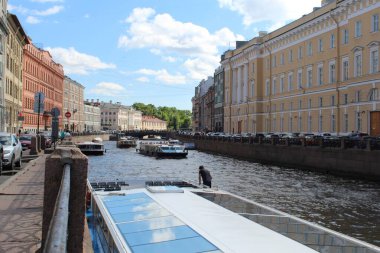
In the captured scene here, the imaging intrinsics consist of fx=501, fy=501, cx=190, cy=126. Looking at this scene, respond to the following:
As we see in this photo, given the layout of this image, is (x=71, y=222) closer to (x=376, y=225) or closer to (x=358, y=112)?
(x=376, y=225)

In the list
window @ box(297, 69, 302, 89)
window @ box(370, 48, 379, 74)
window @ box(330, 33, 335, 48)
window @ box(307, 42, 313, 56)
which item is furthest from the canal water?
window @ box(297, 69, 302, 89)

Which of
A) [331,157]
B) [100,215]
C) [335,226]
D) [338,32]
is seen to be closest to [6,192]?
[100,215]

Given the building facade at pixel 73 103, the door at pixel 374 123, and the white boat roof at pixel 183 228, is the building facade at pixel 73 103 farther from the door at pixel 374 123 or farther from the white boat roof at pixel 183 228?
Result: the white boat roof at pixel 183 228

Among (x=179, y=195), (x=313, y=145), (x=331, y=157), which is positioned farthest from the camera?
(x=313, y=145)

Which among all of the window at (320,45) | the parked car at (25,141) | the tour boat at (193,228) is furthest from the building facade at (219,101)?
the tour boat at (193,228)

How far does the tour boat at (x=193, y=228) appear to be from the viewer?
5160mm

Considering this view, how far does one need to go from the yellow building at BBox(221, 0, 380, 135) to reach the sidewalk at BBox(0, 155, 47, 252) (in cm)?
3346

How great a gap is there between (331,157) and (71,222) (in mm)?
31381

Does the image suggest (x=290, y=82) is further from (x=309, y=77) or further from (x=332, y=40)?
(x=332, y=40)

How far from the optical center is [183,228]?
588 cm

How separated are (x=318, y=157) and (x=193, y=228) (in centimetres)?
3169

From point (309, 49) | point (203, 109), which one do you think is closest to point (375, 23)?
point (309, 49)

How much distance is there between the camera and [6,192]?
1245 centimetres

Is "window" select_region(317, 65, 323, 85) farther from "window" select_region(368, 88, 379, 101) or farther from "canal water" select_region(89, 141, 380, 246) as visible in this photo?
"canal water" select_region(89, 141, 380, 246)
